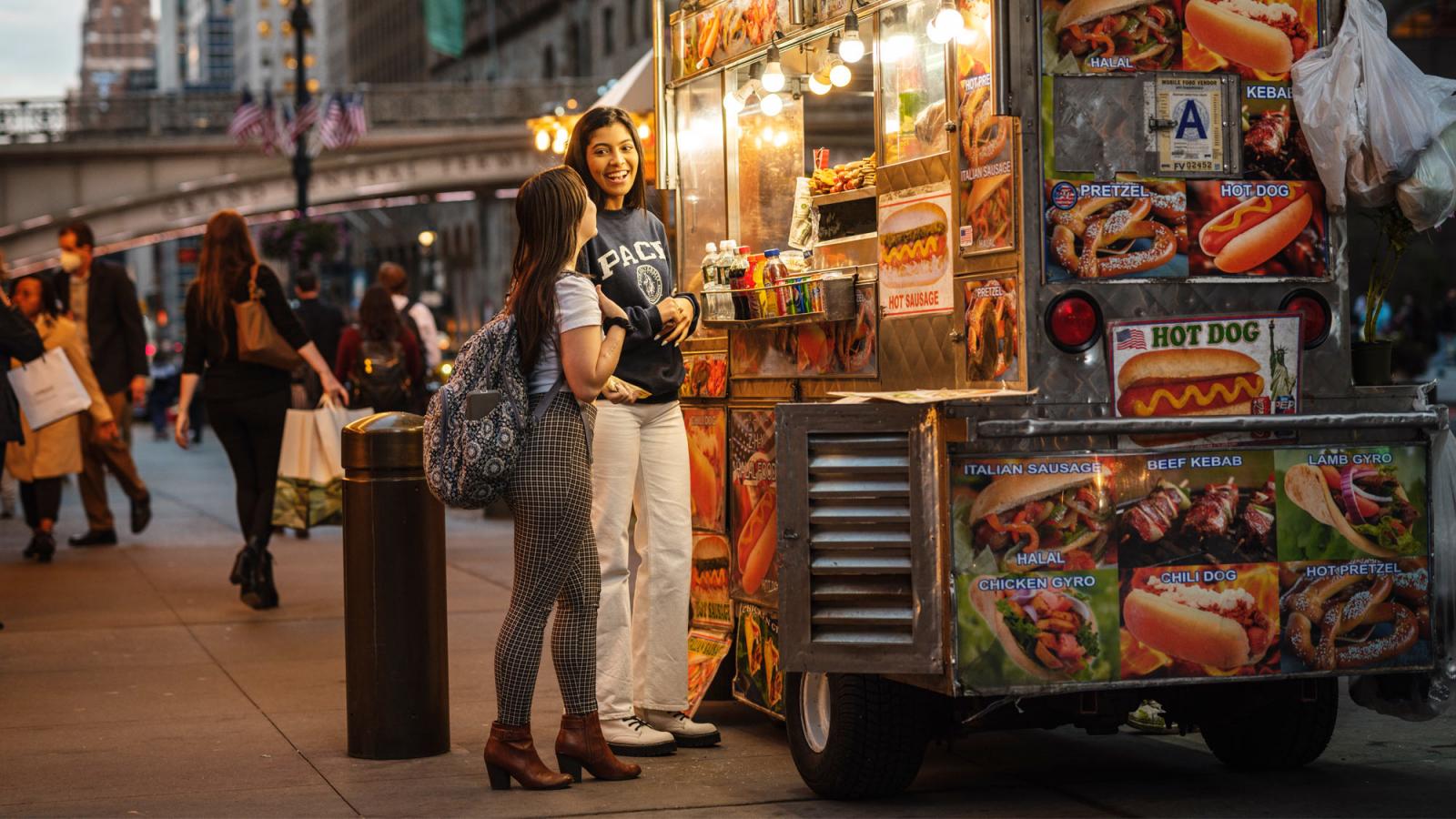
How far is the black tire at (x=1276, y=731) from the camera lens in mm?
5879

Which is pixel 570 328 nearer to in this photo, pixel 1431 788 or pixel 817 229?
pixel 817 229

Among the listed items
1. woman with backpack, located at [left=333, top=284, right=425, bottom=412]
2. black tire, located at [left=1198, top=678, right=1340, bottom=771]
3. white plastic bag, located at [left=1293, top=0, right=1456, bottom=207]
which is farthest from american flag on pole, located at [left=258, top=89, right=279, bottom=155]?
white plastic bag, located at [left=1293, top=0, right=1456, bottom=207]

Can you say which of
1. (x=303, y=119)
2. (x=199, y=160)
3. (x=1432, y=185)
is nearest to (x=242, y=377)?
(x=1432, y=185)

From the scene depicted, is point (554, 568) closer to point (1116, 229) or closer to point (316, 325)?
point (1116, 229)

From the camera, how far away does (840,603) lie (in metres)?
5.46

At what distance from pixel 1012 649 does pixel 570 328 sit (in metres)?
1.61

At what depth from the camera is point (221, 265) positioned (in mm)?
10445

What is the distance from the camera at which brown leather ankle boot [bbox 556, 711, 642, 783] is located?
6023 millimetres

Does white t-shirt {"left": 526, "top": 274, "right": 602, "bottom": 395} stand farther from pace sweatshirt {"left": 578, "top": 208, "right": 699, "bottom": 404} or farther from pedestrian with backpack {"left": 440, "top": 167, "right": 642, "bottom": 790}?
pace sweatshirt {"left": 578, "top": 208, "right": 699, "bottom": 404}

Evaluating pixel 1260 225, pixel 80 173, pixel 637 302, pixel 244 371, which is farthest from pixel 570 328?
pixel 80 173

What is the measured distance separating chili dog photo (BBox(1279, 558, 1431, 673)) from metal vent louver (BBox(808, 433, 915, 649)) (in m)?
1.09

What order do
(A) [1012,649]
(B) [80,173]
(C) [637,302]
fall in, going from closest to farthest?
(A) [1012,649] < (C) [637,302] < (B) [80,173]

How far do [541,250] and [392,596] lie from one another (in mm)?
1352

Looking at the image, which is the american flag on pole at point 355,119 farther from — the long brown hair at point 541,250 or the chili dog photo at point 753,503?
the long brown hair at point 541,250
